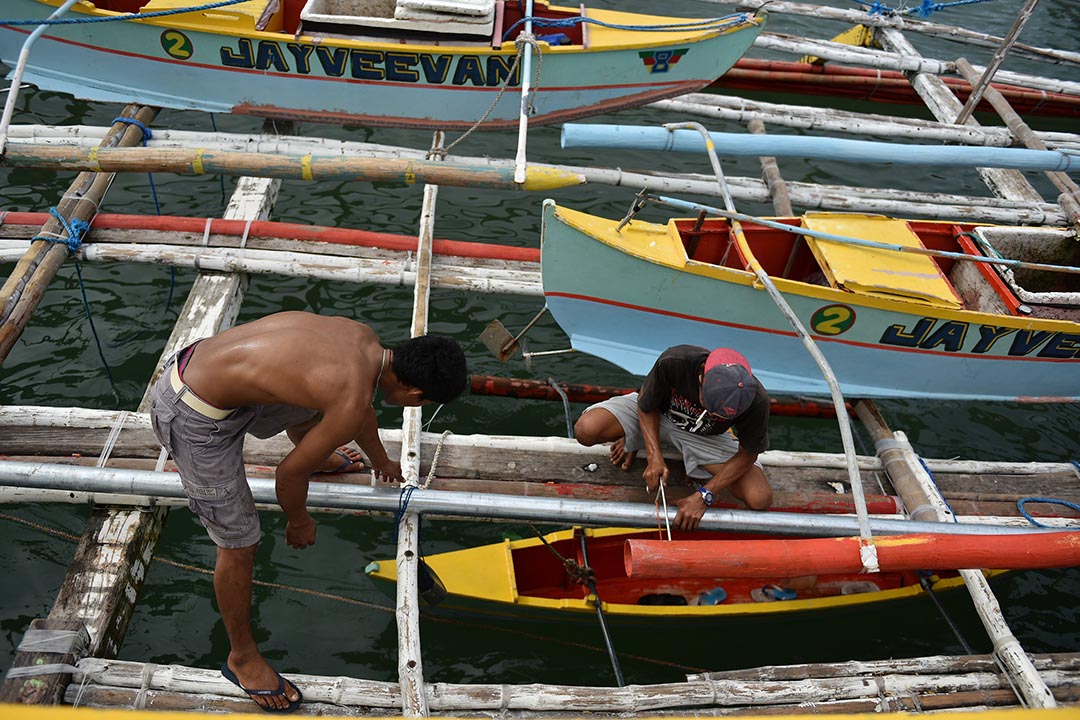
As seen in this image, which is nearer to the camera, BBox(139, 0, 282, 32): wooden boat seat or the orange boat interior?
the orange boat interior

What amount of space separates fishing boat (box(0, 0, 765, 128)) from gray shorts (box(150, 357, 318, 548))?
16.0ft

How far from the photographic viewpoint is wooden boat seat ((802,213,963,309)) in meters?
5.49

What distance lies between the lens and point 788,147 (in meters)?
5.82

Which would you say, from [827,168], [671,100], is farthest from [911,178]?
[671,100]

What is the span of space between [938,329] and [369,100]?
5776 millimetres

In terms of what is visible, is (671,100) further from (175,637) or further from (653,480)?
(175,637)

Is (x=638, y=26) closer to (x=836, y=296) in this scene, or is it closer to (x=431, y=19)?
(x=431, y=19)

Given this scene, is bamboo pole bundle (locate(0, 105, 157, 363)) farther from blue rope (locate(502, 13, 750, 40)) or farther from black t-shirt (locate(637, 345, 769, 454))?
black t-shirt (locate(637, 345, 769, 454))

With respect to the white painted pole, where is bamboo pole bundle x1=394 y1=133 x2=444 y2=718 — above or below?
below

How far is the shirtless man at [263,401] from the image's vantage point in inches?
125

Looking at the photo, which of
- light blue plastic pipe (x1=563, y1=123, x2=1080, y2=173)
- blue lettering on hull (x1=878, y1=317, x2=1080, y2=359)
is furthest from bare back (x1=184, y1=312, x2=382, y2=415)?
blue lettering on hull (x1=878, y1=317, x2=1080, y2=359)

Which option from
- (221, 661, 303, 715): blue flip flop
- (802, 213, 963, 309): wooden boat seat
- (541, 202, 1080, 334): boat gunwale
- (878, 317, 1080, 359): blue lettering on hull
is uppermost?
(802, 213, 963, 309): wooden boat seat

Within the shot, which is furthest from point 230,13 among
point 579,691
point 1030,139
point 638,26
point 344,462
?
point 1030,139

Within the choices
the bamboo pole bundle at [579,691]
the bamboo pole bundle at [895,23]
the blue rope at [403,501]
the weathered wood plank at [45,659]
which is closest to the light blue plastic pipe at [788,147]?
the blue rope at [403,501]
